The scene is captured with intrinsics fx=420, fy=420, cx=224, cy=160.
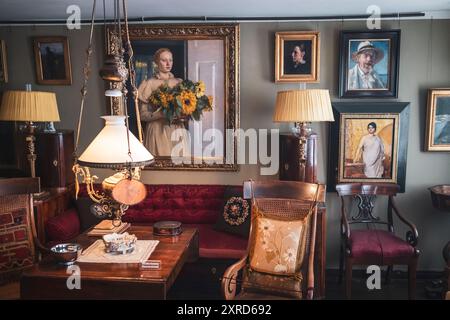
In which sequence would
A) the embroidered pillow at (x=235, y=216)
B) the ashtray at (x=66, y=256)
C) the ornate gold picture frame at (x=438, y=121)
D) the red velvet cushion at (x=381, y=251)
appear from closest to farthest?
the ashtray at (x=66, y=256) < the red velvet cushion at (x=381, y=251) < the embroidered pillow at (x=235, y=216) < the ornate gold picture frame at (x=438, y=121)

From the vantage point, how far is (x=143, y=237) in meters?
2.75

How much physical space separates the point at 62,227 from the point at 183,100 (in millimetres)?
1559

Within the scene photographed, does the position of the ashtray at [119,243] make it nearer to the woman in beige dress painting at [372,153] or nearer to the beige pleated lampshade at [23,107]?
the beige pleated lampshade at [23,107]

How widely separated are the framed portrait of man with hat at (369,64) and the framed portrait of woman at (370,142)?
13cm

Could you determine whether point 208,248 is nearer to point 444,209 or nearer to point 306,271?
point 306,271

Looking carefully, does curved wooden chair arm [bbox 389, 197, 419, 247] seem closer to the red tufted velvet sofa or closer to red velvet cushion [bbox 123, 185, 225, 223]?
the red tufted velvet sofa

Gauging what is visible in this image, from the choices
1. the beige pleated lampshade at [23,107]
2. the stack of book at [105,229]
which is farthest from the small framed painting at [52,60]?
the stack of book at [105,229]

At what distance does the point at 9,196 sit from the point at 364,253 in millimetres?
2673

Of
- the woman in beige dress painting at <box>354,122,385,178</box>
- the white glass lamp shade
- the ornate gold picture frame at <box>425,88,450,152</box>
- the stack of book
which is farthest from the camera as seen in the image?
the woman in beige dress painting at <box>354,122,385,178</box>

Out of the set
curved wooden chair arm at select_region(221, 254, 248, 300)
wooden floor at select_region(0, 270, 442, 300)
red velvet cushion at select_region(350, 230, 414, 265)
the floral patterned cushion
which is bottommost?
wooden floor at select_region(0, 270, 442, 300)

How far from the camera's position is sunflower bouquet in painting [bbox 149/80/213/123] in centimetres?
398

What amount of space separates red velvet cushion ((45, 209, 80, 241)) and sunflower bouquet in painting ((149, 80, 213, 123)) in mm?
1287

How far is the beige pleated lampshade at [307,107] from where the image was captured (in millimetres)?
3361

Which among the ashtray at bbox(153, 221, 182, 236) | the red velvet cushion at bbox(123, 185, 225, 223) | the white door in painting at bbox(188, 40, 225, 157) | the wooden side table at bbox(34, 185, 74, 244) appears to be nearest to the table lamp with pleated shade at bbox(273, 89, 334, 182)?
the white door in painting at bbox(188, 40, 225, 157)
